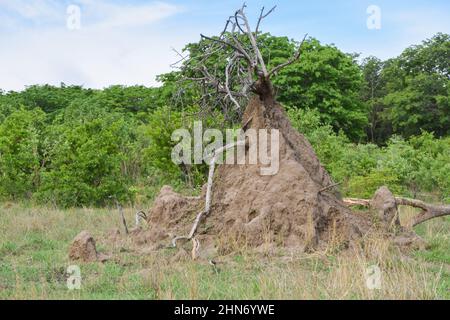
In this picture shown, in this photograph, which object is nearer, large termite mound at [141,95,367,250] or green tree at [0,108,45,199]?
large termite mound at [141,95,367,250]

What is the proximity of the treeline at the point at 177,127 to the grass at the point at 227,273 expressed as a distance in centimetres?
290

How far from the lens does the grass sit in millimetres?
5742

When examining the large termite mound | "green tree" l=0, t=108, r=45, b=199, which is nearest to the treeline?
"green tree" l=0, t=108, r=45, b=199

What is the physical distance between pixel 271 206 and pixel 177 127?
8931 mm

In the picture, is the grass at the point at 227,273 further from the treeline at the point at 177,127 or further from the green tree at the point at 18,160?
the green tree at the point at 18,160

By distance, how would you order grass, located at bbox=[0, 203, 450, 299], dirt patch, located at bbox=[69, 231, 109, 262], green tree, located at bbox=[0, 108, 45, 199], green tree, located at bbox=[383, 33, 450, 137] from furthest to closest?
1. green tree, located at bbox=[383, 33, 450, 137]
2. green tree, located at bbox=[0, 108, 45, 199]
3. dirt patch, located at bbox=[69, 231, 109, 262]
4. grass, located at bbox=[0, 203, 450, 299]

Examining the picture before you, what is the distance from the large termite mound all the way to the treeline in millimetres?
1114

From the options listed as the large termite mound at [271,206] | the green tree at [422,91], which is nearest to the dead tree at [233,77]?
the large termite mound at [271,206]

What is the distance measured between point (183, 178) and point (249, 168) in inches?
345

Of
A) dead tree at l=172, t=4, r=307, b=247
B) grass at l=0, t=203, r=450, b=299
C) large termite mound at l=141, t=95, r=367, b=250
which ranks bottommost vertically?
grass at l=0, t=203, r=450, b=299

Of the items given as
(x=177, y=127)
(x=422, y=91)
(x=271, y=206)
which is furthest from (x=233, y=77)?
(x=422, y=91)

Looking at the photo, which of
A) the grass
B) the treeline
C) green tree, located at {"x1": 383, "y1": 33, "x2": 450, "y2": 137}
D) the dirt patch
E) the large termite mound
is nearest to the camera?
the grass

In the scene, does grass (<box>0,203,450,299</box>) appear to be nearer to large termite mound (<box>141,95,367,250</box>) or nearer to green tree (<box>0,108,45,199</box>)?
large termite mound (<box>141,95,367,250</box>)
